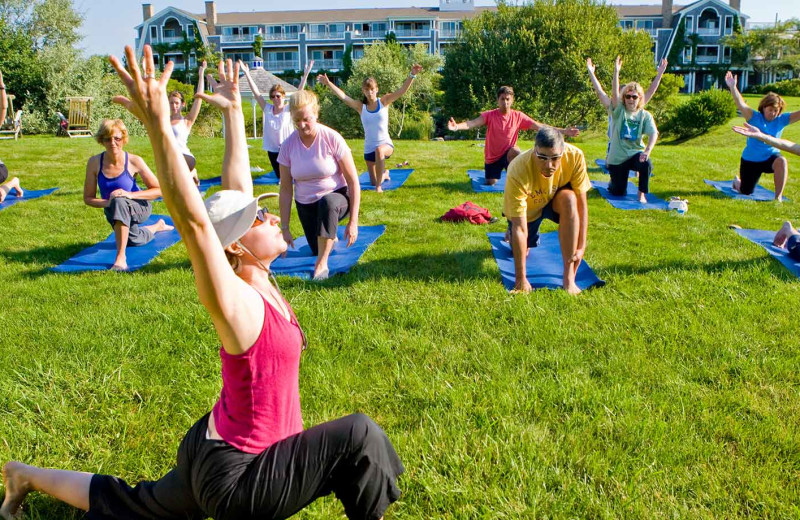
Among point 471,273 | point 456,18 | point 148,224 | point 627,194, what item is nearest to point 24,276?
point 148,224

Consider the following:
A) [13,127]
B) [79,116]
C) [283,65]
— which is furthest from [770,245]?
[283,65]

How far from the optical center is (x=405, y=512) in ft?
8.91

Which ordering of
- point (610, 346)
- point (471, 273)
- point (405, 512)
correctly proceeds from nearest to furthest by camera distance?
1. point (405, 512)
2. point (610, 346)
3. point (471, 273)

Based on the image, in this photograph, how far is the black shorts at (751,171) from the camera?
375 inches

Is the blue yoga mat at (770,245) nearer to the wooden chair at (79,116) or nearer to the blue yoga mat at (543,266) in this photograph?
the blue yoga mat at (543,266)

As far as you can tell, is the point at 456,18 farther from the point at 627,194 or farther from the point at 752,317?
the point at 752,317

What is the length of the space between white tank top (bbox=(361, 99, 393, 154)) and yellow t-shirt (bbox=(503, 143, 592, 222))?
17.9ft

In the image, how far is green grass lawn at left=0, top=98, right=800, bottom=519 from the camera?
2.87 meters

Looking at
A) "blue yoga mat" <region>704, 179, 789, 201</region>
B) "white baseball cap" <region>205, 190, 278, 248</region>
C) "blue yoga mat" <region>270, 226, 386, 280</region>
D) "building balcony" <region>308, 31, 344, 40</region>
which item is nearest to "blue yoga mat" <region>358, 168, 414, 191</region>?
"blue yoga mat" <region>270, 226, 386, 280</region>

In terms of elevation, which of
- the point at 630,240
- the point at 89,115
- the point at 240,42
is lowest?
the point at 630,240

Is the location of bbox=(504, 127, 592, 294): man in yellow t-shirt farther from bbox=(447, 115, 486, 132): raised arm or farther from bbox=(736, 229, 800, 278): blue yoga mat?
bbox=(447, 115, 486, 132): raised arm

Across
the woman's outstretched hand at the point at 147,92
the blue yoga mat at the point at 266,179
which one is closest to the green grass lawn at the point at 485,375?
the woman's outstretched hand at the point at 147,92

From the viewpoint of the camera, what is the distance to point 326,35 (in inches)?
2842

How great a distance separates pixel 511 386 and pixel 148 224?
610cm
